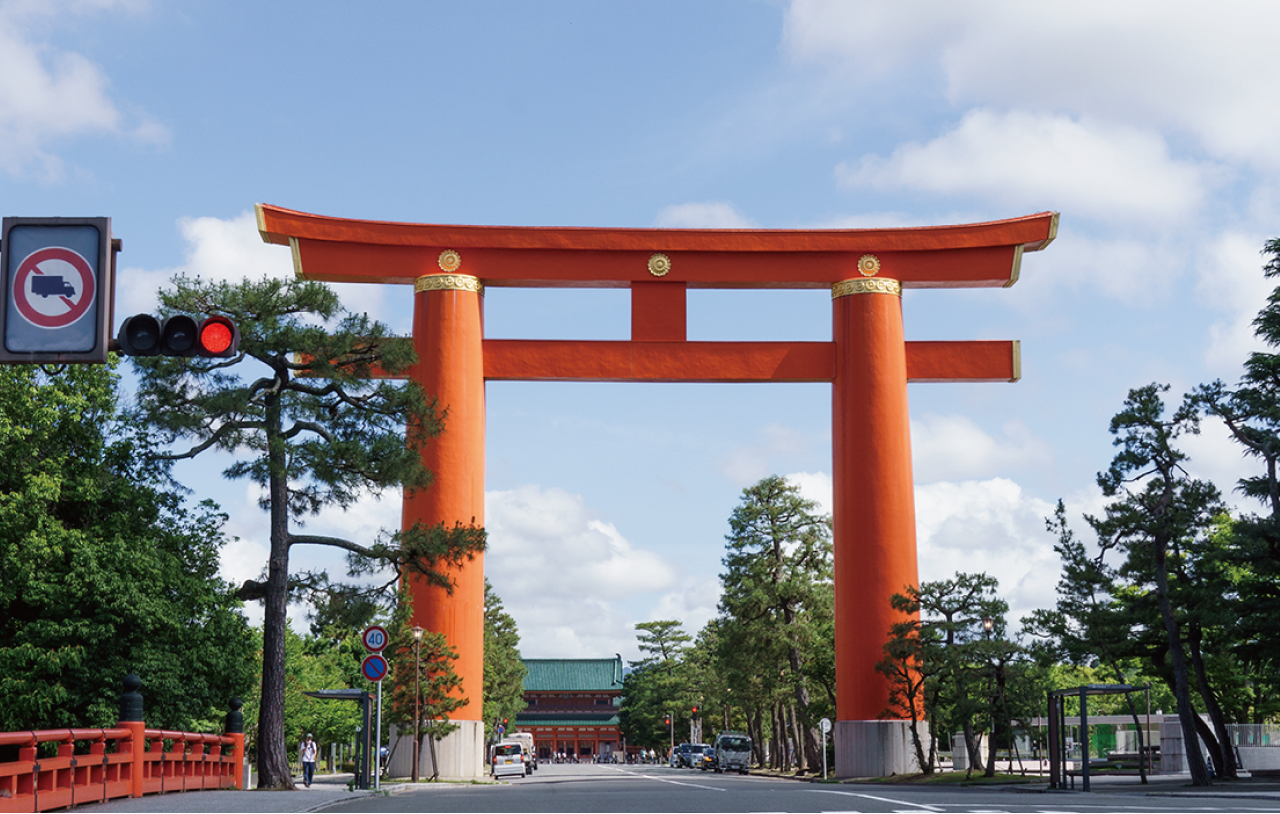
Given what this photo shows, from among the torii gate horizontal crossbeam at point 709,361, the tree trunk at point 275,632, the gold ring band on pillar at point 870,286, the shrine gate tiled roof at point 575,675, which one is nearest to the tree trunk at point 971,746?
the torii gate horizontal crossbeam at point 709,361

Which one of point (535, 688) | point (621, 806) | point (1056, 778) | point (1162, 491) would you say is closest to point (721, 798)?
point (621, 806)

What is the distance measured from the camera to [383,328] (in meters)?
24.6

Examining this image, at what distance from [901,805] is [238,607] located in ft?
71.4

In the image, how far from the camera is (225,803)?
16562mm

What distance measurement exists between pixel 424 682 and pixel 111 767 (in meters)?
15.5

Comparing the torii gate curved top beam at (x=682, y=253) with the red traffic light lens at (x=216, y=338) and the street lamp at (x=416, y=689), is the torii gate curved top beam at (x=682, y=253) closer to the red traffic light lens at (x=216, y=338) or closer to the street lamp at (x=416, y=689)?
the street lamp at (x=416, y=689)

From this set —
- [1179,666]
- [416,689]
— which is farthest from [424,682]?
[1179,666]

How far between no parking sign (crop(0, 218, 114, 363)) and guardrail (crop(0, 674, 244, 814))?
655 cm

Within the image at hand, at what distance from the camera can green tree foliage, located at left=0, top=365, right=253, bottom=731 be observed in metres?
27.2

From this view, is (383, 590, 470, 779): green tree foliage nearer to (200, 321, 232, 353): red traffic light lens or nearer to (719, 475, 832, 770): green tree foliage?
(719, 475, 832, 770): green tree foliage

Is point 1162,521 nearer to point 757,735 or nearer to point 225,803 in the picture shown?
point 225,803

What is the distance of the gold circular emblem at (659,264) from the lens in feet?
115

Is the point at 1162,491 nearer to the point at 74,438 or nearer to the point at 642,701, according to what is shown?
the point at 74,438

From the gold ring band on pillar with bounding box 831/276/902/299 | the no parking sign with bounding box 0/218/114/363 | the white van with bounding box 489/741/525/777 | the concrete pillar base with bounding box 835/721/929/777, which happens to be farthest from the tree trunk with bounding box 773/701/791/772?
the no parking sign with bounding box 0/218/114/363
